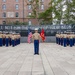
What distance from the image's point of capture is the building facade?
288 ft

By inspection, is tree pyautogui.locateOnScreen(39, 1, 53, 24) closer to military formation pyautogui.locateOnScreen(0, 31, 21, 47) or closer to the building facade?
the building facade

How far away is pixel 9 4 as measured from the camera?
87.8 meters

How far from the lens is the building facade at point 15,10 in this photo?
8769 centimetres

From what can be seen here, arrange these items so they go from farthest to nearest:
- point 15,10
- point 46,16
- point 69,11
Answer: point 15,10 < point 46,16 < point 69,11

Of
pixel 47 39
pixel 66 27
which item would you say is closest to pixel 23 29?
pixel 47 39

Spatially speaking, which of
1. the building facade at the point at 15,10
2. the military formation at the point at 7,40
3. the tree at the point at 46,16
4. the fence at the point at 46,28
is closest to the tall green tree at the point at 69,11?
the tree at the point at 46,16

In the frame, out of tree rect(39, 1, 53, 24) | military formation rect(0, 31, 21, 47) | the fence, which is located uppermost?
tree rect(39, 1, 53, 24)

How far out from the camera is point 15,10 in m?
88.4

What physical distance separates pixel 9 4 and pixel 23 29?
4899 cm

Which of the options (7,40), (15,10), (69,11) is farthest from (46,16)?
(7,40)

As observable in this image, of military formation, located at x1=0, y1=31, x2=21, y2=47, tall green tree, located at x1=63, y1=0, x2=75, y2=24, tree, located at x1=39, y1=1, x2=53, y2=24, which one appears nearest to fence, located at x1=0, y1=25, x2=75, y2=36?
military formation, located at x1=0, y1=31, x2=21, y2=47

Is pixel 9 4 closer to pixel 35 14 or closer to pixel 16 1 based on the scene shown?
pixel 16 1

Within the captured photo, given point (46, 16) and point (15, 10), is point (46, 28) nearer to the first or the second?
point (46, 16)

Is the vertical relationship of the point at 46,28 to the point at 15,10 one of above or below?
below
